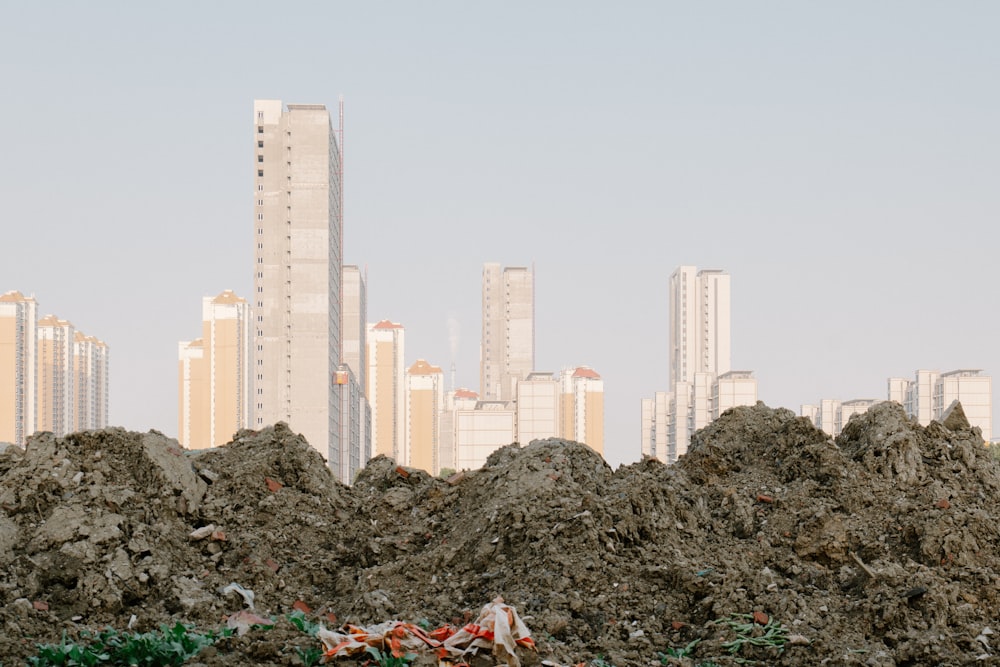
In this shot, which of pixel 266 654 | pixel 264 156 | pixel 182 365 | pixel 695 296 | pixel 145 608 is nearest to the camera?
pixel 266 654

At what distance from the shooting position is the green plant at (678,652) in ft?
18.4

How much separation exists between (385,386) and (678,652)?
3919 inches

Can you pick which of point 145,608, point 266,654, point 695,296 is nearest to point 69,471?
point 145,608

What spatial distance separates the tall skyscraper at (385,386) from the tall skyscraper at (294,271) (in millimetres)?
43031

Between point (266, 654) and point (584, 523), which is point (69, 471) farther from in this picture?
point (584, 523)

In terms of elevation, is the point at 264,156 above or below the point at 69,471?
above

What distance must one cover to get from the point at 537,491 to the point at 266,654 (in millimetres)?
2696

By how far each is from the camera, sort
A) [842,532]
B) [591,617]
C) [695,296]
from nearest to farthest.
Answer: [591,617], [842,532], [695,296]

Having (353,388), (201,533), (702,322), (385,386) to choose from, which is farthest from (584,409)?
(201,533)

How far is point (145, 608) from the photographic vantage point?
6.38 m

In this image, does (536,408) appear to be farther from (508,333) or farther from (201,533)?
(201,533)

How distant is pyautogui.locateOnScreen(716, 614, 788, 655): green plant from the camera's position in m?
5.73

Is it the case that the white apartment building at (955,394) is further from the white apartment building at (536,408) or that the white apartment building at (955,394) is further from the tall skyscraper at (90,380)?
the tall skyscraper at (90,380)

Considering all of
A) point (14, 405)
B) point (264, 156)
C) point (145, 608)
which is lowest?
point (14, 405)
